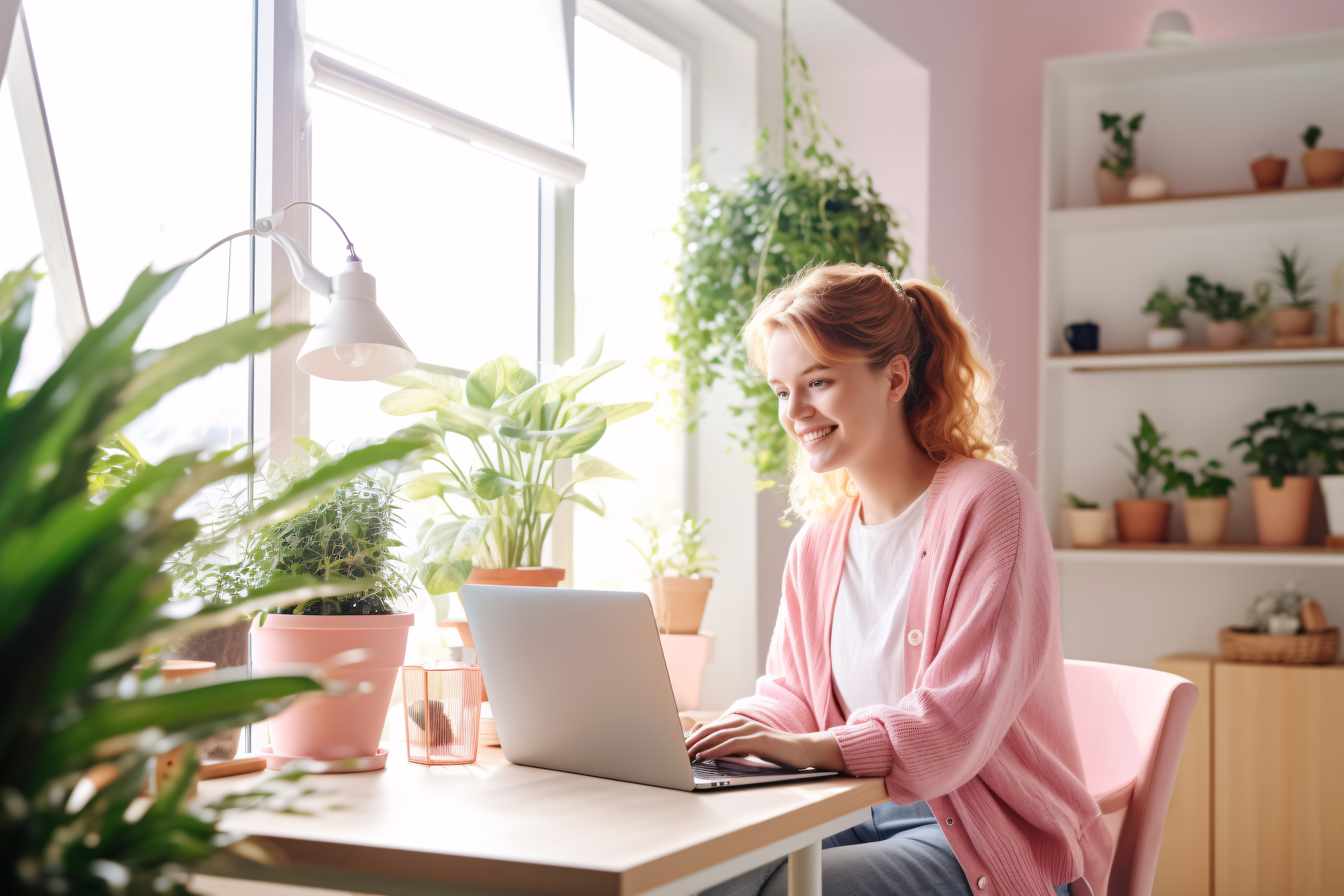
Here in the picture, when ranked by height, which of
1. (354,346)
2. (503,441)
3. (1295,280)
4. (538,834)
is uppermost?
(1295,280)

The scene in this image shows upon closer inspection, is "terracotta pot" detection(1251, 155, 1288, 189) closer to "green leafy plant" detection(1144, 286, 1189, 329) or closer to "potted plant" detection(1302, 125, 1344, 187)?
"potted plant" detection(1302, 125, 1344, 187)

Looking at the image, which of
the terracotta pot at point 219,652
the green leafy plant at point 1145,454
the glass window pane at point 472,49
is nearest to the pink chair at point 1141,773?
the terracotta pot at point 219,652

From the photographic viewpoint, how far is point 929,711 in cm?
135

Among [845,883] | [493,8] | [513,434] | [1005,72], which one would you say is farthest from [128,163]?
[1005,72]

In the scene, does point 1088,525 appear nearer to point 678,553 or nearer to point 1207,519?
point 1207,519

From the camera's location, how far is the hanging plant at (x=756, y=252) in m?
2.49

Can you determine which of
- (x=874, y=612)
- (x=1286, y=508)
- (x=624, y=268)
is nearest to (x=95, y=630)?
(x=874, y=612)

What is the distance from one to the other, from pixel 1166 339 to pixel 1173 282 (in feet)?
0.78

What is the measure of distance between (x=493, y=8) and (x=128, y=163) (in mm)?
854

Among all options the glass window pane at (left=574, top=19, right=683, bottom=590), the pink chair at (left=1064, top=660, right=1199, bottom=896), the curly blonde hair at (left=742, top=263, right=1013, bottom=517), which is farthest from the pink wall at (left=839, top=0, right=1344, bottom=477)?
the pink chair at (left=1064, top=660, right=1199, bottom=896)

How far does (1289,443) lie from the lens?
10.4ft

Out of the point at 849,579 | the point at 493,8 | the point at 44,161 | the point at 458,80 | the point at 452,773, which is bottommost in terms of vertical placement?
the point at 452,773

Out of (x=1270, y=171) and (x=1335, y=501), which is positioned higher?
(x=1270, y=171)

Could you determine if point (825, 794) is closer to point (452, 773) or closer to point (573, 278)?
point (452, 773)
